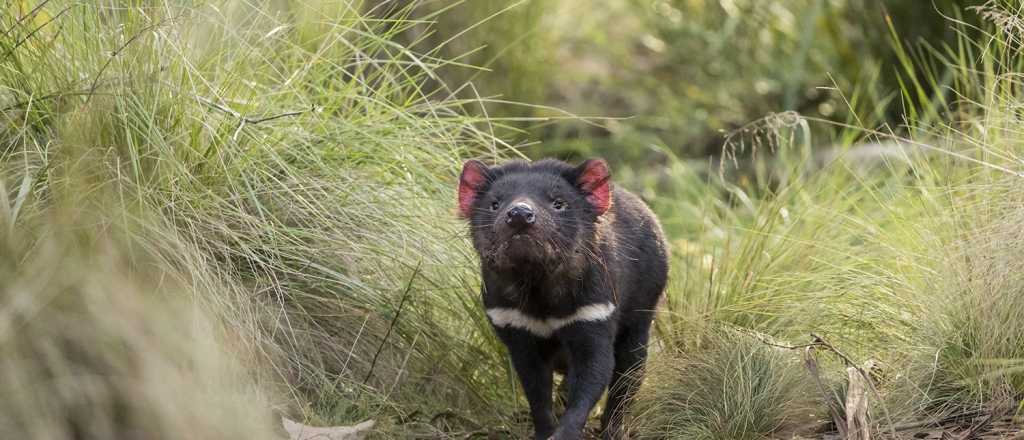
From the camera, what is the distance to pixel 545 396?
389 cm

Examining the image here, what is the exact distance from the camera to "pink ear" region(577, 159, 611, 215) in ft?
12.3

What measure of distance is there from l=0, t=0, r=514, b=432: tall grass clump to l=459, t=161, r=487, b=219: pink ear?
11.7 inches

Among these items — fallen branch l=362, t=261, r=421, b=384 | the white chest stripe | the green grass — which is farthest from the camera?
fallen branch l=362, t=261, r=421, b=384

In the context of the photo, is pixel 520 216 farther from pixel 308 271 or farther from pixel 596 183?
pixel 308 271

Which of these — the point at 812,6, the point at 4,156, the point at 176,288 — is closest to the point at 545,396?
the point at 176,288

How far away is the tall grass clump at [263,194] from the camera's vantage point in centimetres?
362

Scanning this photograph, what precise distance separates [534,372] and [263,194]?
99 centimetres

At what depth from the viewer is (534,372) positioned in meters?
3.86

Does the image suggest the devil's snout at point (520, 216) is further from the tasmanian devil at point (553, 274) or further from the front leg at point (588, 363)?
the front leg at point (588, 363)

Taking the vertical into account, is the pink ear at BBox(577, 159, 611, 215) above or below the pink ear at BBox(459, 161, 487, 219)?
below

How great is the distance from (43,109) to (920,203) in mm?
2753

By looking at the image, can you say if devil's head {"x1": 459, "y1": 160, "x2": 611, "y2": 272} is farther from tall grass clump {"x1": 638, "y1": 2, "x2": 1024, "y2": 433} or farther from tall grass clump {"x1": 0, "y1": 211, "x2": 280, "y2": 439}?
tall grass clump {"x1": 0, "y1": 211, "x2": 280, "y2": 439}

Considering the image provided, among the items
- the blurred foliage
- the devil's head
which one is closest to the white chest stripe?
the devil's head

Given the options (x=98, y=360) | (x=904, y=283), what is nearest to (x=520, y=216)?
(x=98, y=360)
